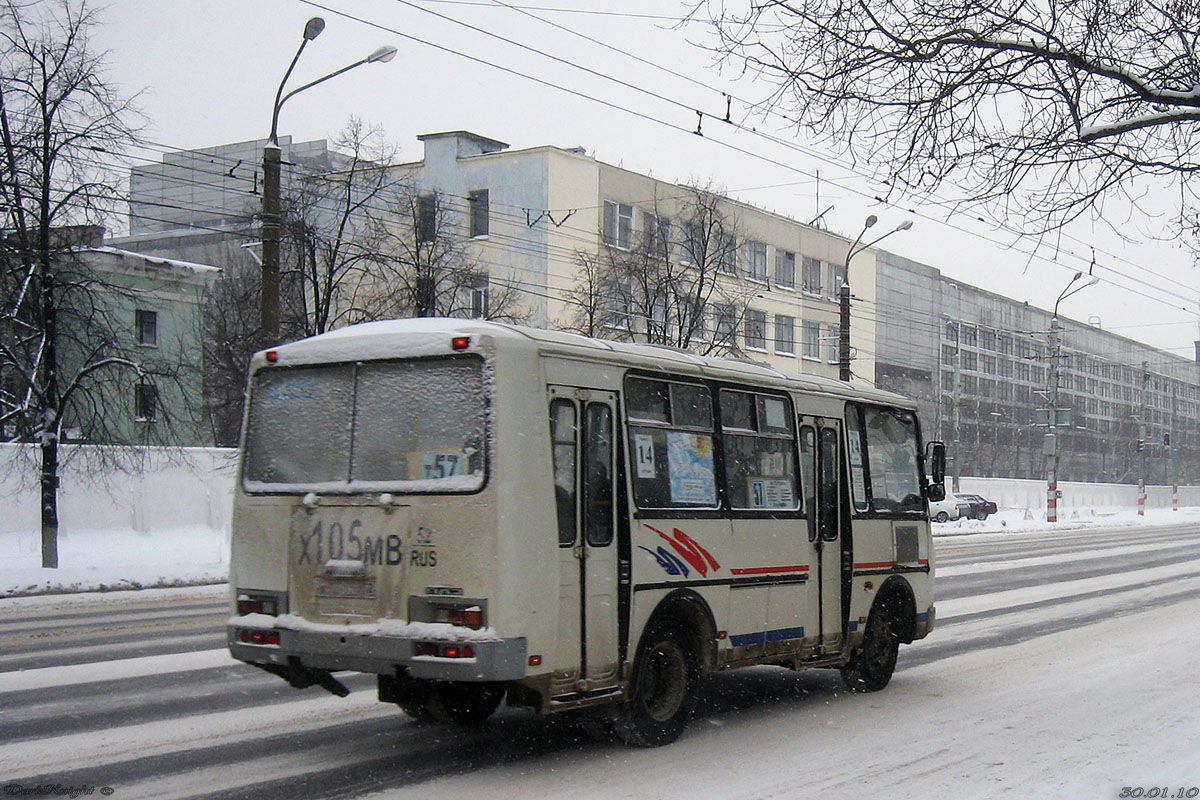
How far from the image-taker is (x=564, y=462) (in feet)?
25.4

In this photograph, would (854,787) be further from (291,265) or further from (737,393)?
(291,265)

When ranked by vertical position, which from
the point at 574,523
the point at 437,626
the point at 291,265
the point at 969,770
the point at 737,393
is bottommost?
the point at 969,770

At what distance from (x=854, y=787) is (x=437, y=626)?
8.28ft

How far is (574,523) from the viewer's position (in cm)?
773

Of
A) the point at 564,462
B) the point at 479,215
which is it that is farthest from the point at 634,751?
the point at 479,215

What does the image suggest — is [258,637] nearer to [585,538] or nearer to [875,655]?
[585,538]

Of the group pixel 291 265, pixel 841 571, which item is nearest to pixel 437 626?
pixel 841 571

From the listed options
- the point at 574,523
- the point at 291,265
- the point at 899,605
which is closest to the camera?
the point at 574,523

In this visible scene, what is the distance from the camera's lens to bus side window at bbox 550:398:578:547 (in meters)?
7.63

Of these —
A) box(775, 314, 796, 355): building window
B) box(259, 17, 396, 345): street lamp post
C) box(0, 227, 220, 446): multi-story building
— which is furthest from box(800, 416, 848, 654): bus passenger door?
box(775, 314, 796, 355): building window

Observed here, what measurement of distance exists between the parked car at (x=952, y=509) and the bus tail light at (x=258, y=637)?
50152mm

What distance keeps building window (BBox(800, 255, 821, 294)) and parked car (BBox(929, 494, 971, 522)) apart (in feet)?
37.0

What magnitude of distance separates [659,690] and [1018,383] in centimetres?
11360

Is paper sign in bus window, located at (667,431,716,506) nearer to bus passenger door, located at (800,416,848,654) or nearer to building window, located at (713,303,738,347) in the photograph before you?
bus passenger door, located at (800,416,848,654)
